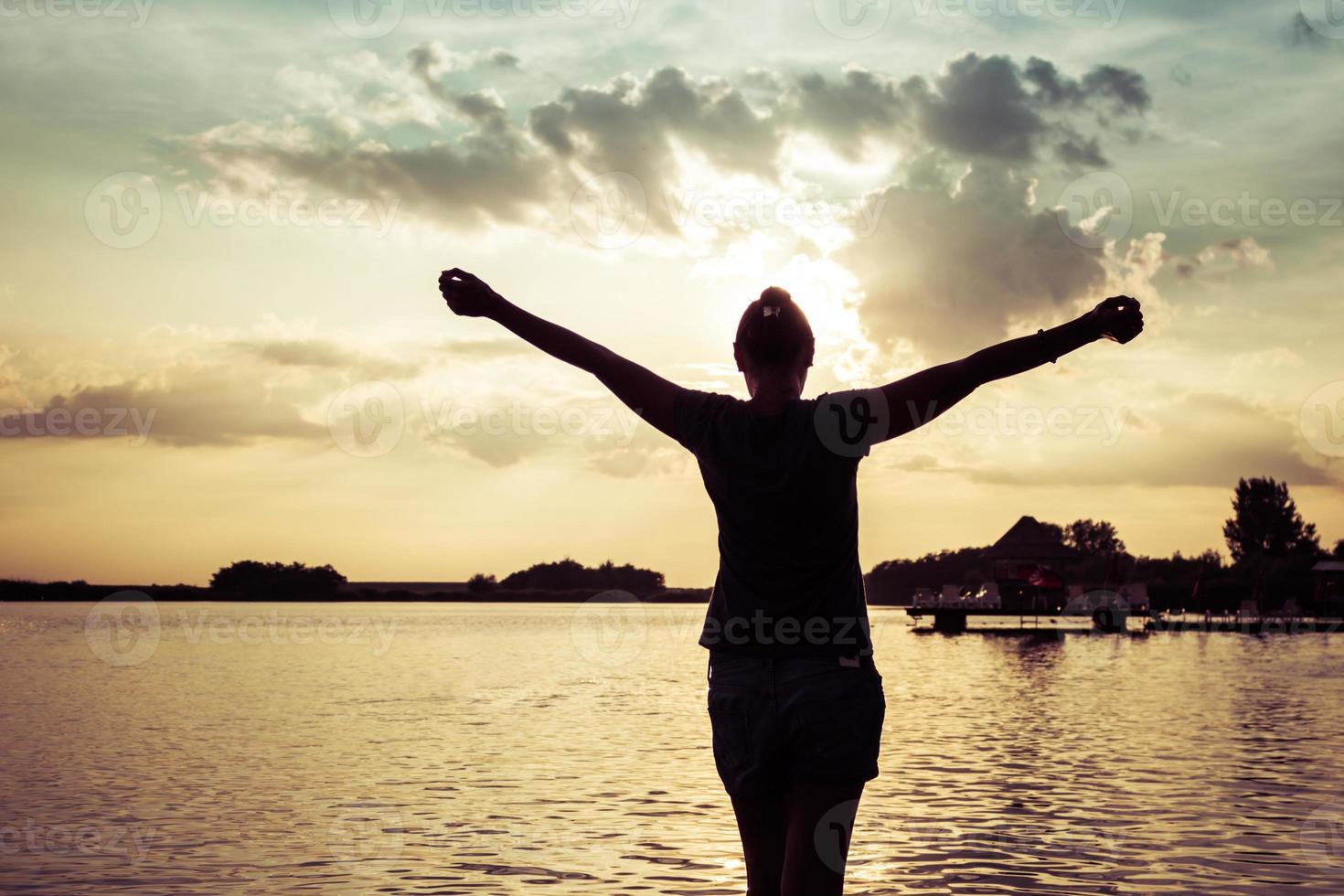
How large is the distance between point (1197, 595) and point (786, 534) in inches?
3940

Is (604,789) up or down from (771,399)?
down

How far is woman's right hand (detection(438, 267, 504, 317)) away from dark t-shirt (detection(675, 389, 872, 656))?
1.88ft

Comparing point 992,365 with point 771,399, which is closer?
point 992,365

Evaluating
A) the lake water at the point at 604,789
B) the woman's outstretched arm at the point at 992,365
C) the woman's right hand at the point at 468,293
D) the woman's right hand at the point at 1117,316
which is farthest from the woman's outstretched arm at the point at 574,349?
the lake water at the point at 604,789

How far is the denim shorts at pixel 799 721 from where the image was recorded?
3.37 metres

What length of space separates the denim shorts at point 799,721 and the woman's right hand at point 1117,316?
1030 mm

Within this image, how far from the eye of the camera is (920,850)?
39.4 feet

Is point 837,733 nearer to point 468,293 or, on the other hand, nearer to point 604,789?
point 468,293

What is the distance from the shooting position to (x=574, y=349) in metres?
3.50

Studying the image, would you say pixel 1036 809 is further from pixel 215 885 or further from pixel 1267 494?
pixel 1267 494

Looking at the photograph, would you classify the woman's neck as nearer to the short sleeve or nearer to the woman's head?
the woman's head

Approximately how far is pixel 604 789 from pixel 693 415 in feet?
44.5

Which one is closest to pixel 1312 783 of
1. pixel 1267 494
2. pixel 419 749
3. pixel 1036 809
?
pixel 1036 809

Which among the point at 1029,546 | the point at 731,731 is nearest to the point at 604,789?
the point at 731,731
